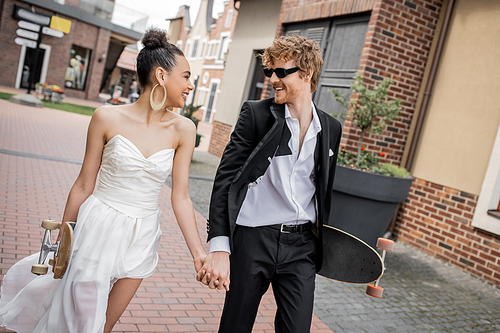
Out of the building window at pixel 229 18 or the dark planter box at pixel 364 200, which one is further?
the building window at pixel 229 18

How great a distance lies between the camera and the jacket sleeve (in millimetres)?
2168

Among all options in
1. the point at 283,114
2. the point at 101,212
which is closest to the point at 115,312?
the point at 101,212

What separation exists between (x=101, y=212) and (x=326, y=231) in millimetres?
1211

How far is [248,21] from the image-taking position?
1295cm

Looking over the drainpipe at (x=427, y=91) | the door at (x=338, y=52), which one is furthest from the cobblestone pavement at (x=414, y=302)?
the door at (x=338, y=52)

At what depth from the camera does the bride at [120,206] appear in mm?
2098

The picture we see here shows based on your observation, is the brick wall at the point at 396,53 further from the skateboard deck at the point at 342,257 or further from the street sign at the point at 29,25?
the street sign at the point at 29,25

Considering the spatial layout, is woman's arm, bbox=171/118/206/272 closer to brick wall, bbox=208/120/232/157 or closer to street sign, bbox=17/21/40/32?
brick wall, bbox=208/120/232/157

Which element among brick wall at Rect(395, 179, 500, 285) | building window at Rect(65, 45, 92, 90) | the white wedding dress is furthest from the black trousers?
building window at Rect(65, 45, 92, 90)

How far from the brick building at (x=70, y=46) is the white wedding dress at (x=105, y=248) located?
26.9 meters

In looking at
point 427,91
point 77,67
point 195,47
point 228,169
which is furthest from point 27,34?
point 228,169

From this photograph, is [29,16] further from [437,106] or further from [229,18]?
[437,106]

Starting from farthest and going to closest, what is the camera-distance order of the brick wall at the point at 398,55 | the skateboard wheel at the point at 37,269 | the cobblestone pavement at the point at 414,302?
the brick wall at the point at 398,55, the cobblestone pavement at the point at 414,302, the skateboard wheel at the point at 37,269

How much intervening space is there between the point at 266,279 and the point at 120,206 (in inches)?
32.5
